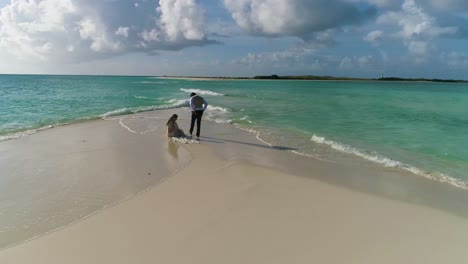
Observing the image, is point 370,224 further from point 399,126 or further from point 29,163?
point 399,126

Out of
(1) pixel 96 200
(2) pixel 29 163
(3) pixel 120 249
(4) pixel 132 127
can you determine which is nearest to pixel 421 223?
(3) pixel 120 249

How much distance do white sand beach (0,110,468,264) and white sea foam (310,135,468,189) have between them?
1.62ft

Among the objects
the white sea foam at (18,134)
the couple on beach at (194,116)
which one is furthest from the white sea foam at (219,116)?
the white sea foam at (18,134)

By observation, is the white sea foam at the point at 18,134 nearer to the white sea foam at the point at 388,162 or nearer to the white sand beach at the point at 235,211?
the white sand beach at the point at 235,211

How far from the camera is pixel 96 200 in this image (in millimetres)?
5832

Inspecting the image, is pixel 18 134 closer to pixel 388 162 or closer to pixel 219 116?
pixel 219 116

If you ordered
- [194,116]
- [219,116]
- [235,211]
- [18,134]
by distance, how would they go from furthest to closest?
[219,116]
[18,134]
[194,116]
[235,211]

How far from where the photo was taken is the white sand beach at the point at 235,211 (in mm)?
4117

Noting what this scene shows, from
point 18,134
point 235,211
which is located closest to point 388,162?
point 235,211

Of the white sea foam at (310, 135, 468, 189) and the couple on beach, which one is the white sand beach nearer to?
the white sea foam at (310, 135, 468, 189)

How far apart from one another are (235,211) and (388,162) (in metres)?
5.72

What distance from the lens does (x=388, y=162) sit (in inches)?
352

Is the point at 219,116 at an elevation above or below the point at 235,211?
above

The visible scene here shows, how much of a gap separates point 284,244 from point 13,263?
3469mm
